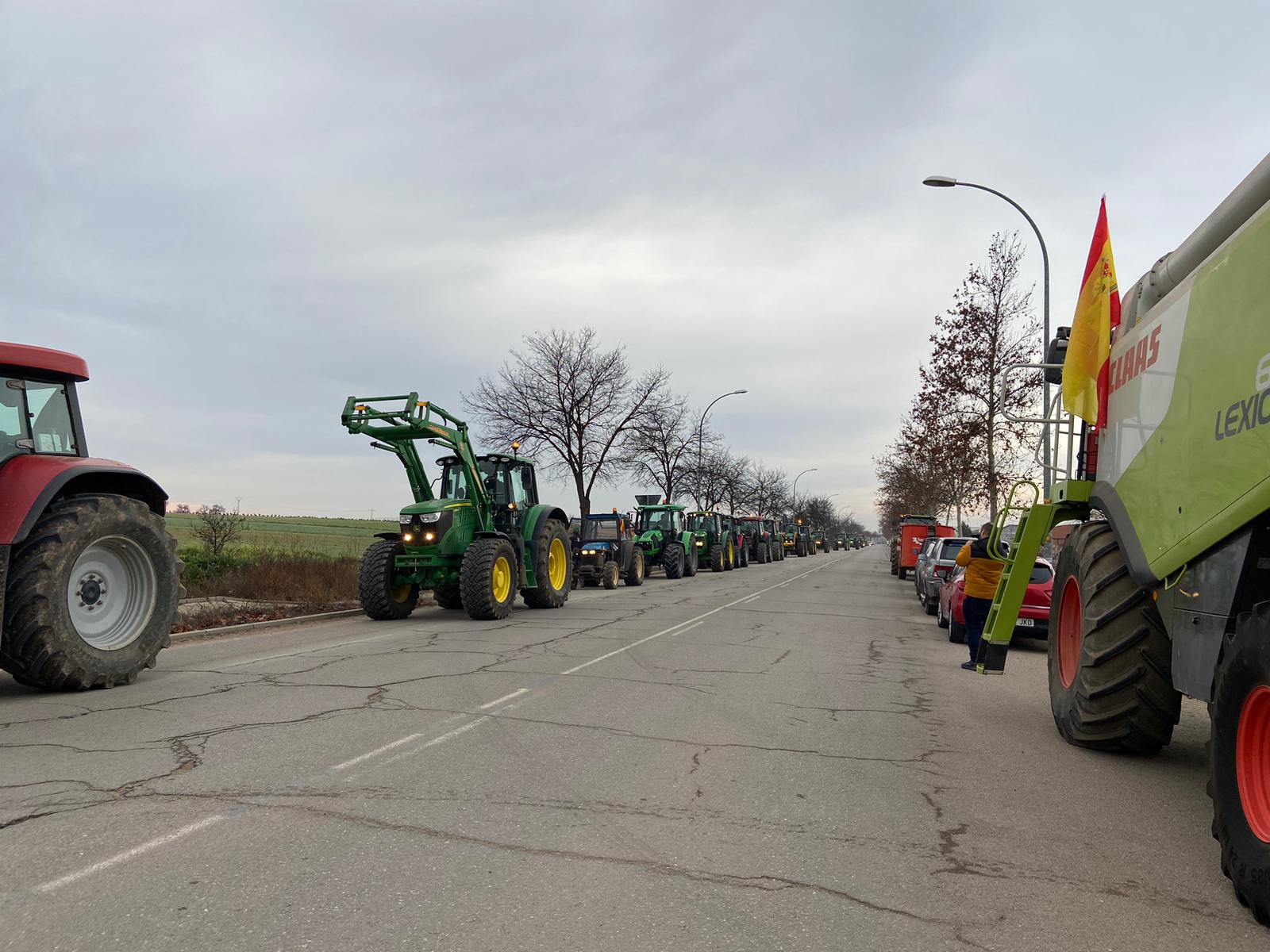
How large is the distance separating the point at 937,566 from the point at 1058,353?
1049 cm

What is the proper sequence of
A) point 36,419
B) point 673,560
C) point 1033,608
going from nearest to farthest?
point 36,419
point 1033,608
point 673,560

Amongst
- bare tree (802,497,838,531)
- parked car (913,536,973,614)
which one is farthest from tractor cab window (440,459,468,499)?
bare tree (802,497,838,531)

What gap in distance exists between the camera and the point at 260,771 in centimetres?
551

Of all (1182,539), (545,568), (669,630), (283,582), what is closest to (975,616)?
(669,630)

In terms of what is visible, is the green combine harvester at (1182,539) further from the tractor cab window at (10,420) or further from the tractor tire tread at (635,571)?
the tractor tire tread at (635,571)

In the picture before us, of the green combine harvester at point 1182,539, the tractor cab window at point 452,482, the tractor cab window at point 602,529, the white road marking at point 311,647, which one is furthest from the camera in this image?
the tractor cab window at point 602,529

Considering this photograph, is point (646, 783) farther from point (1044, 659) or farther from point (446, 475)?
point (446, 475)

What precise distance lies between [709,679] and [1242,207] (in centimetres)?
633

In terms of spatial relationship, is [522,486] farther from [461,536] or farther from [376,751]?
[376,751]

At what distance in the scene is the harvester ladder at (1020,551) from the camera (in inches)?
278

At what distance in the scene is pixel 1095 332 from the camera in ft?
22.5

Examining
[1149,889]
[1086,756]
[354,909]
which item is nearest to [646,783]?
[354,909]

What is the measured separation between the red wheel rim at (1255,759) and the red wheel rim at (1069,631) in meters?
3.00

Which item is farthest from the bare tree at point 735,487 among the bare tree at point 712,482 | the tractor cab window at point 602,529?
the tractor cab window at point 602,529
